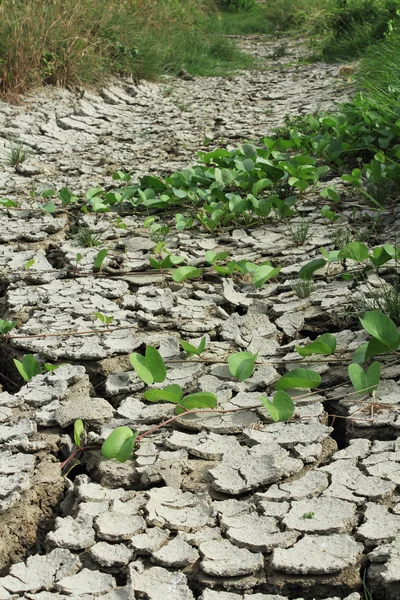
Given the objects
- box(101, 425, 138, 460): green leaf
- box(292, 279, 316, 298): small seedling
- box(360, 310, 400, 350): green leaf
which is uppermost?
box(360, 310, 400, 350): green leaf

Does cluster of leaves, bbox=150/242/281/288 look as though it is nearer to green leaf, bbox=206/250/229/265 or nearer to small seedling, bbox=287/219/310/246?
green leaf, bbox=206/250/229/265

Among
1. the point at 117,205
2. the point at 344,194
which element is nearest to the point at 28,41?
the point at 117,205

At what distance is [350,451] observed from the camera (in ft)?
5.90


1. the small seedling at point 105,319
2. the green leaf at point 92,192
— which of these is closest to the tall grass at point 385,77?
the green leaf at point 92,192

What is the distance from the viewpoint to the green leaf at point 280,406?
74.8 inches

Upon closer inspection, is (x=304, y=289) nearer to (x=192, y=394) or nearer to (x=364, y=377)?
(x=364, y=377)

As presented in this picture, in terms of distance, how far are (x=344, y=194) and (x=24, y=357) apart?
2190 millimetres

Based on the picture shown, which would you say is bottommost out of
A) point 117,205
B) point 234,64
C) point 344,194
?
point 234,64

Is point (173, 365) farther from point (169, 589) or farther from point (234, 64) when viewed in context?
point (234, 64)

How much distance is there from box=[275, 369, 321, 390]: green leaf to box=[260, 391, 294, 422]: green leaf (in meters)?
0.09

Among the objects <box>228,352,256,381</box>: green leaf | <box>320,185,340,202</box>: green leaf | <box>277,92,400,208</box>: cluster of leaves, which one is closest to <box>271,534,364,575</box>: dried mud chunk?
<box>228,352,256,381</box>: green leaf

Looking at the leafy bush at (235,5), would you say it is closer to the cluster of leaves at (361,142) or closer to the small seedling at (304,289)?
the cluster of leaves at (361,142)

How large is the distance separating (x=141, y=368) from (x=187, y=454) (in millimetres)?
346

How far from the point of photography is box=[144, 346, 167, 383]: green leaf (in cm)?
212
